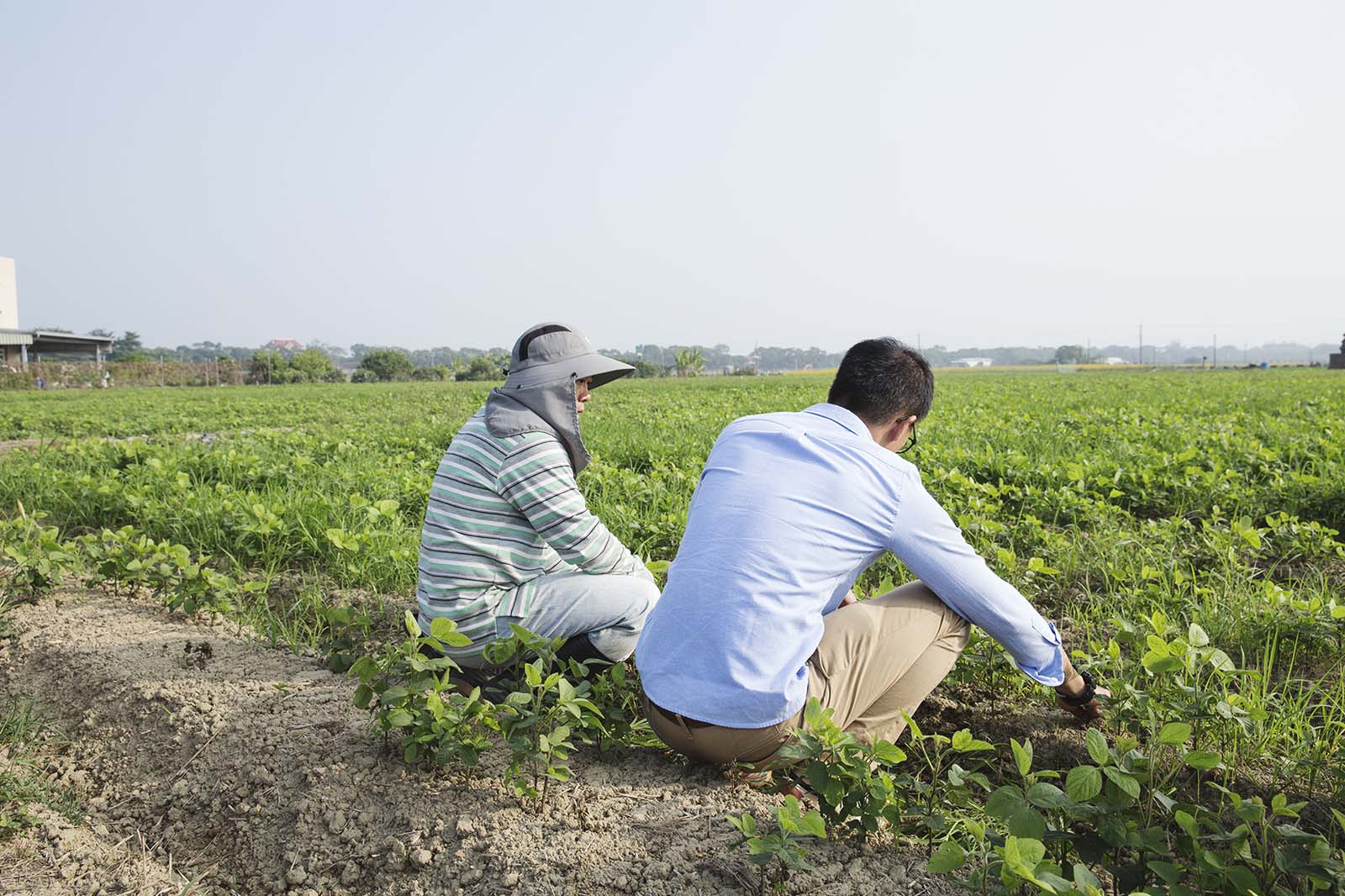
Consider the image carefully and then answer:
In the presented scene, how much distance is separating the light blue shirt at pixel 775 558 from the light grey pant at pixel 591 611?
634mm

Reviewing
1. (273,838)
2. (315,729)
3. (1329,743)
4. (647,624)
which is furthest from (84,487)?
(1329,743)

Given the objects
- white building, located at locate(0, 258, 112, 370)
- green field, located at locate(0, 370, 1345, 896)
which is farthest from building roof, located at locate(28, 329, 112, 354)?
green field, located at locate(0, 370, 1345, 896)

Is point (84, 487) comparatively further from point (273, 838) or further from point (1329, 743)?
point (1329, 743)

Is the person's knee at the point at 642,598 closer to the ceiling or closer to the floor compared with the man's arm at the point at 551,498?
closer to the floor

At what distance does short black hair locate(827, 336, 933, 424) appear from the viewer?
2.17m

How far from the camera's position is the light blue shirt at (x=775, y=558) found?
74.4 inches

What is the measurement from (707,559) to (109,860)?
1.66 m

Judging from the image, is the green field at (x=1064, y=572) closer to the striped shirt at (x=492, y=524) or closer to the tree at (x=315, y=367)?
the striped shirt at (x=492, y=524)

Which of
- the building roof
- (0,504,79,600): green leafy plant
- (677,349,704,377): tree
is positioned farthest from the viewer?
(677,349,704,377): tree

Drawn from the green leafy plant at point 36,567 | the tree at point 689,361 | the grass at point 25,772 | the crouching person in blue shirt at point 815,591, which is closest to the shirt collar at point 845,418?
the crouching person in blue shirt at point 815,591

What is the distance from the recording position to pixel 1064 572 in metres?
3.90

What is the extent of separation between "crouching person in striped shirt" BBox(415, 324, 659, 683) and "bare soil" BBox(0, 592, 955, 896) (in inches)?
17.2

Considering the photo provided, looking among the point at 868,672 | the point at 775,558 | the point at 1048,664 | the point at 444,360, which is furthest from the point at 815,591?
the point at 444,360

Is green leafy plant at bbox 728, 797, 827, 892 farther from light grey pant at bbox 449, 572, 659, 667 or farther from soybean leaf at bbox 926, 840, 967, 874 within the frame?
light grey pant at bbox 449, 572, 659, 667
